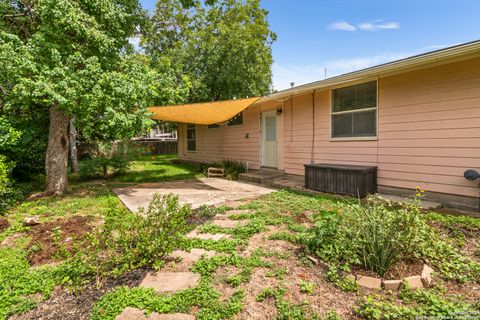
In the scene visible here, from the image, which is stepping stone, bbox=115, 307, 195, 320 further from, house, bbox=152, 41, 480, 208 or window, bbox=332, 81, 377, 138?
window, bbox=332, 81, 377, 138

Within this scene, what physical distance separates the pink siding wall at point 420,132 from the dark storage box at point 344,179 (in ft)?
1.07

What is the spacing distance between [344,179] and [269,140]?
338cm

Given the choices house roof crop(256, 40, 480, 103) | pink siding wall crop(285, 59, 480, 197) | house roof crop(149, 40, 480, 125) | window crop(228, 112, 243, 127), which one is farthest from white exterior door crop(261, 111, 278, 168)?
pink siding wall crop(285, 59, 480, 197)

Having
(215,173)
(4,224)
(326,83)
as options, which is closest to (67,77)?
(4,224)

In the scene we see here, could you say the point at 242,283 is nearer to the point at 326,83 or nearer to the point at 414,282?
the point at 414,282

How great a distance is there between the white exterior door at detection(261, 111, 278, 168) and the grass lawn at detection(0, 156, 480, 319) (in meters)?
4.62

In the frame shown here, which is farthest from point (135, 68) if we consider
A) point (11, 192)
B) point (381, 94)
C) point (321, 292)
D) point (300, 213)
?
point (321, 292)

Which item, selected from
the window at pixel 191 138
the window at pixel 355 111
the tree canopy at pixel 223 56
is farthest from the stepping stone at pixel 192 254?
the window at pixel 191 138

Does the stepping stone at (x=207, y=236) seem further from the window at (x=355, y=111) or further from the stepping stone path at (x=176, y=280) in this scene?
the window at (x=355, y=111)

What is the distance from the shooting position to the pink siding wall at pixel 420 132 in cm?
407

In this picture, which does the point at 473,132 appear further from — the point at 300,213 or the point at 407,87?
the point at 300,213

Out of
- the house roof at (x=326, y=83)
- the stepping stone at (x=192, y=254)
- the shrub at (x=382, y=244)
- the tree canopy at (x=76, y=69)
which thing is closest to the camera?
the shrub at (x=382, y=244)

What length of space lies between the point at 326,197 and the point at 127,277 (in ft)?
13.1

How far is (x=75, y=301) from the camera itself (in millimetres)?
2156
